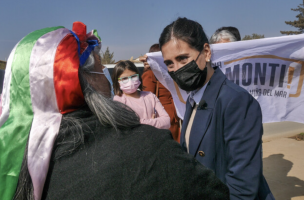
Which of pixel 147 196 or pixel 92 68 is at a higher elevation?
pixel 92 68

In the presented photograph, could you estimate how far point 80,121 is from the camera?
1170mm

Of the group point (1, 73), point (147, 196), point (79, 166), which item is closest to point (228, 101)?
point (147, 196)

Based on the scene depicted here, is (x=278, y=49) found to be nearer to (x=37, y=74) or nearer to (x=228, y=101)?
(x=228, y=101)

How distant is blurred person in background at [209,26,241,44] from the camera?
3618mm

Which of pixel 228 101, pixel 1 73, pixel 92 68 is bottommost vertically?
pixel 1 73

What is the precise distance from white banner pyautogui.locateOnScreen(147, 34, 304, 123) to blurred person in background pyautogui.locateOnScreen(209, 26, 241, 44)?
0.27m

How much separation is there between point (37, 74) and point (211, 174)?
2.91 ft

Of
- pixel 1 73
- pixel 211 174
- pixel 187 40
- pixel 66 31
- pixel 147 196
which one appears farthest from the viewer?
pixel 1 73

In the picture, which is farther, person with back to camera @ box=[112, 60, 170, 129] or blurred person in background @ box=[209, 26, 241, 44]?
blurred person in background @ box=[209, 26, 241, 44]

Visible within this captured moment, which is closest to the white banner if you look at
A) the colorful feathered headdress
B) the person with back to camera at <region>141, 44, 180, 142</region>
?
the person with back to camera at <region>141, 44, 180, 142</region>

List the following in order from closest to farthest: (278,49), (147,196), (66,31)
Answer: (147,196) → (66,31) → (278,49)

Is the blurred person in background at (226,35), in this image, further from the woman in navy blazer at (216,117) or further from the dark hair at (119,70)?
the woman in navy blazer at (216,117)

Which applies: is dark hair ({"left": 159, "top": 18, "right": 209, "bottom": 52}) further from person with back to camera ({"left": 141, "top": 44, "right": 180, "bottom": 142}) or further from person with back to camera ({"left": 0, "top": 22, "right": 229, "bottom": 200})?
person with back to camera ({"left": 141, "top": 44, "right": 180, "bottom": 142})

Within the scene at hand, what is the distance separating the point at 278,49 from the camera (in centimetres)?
327
